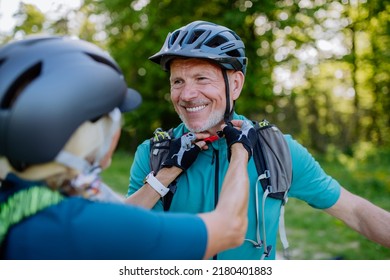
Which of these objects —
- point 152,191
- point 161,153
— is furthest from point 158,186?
point 161,153

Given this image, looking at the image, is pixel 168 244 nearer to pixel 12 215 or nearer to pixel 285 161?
pixel 12 215

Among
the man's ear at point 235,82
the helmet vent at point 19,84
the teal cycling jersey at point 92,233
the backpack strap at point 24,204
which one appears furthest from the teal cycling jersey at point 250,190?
the helmet vent at point 19,84

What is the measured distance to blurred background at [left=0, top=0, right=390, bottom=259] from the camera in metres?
9.58

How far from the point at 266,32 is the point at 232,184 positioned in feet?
40.3

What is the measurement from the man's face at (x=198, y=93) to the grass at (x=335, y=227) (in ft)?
13.3

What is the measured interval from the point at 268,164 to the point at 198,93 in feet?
2.41

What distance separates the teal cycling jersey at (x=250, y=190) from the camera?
2.74 metres

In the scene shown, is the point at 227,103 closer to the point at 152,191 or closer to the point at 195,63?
the point at 195,63

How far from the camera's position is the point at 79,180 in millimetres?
1738

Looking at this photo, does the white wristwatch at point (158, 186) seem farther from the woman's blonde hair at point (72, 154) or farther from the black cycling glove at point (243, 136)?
the woman's blonde hair at point (72, 154)

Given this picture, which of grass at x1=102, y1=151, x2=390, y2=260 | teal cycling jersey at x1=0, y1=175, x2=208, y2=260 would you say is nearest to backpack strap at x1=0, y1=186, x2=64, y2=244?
teal cycling jersey at x1=0, y1=175, x2=208, y2=260

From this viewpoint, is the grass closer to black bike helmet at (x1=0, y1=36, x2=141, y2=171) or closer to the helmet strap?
the helmet strap

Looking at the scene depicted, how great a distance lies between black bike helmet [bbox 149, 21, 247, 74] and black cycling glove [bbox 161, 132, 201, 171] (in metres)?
0.58
